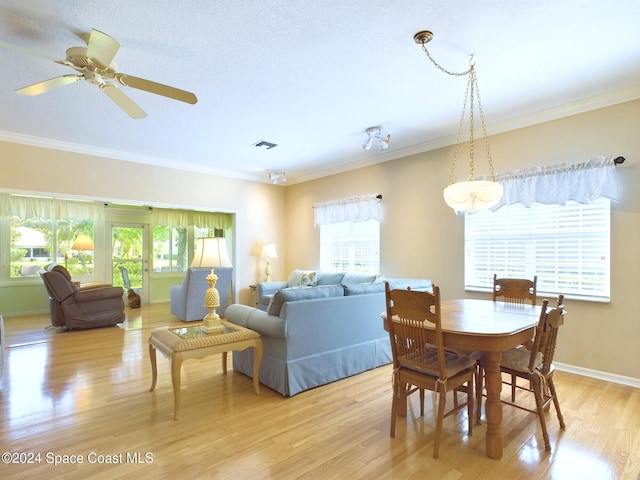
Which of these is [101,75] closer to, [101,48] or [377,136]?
[101,48]

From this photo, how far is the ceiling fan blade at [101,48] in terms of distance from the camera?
1969 millimetres

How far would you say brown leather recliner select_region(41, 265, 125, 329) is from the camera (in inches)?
203

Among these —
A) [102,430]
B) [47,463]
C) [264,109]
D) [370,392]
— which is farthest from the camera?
[264,109]

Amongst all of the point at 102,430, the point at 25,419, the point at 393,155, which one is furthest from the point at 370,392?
the point at 393,155

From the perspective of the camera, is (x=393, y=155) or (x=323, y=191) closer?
(x=393, y=155)

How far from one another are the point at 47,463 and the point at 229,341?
127 centimetres

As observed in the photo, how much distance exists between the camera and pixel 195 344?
2.63 metres

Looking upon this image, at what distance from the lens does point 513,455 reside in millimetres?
2059

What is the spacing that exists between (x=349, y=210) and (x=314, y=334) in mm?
3002

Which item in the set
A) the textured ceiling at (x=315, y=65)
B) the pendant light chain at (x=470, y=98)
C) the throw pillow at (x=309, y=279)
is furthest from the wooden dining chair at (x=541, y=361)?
the throw pillow at (x=309, y=279)

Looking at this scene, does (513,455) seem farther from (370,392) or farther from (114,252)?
(114,252)

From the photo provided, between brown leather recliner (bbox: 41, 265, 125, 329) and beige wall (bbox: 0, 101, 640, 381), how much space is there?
146 cm

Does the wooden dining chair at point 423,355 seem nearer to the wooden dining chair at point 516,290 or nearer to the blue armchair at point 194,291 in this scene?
the wooden dining chair at point 516,290

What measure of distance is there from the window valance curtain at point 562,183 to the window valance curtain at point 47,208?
7533mm
